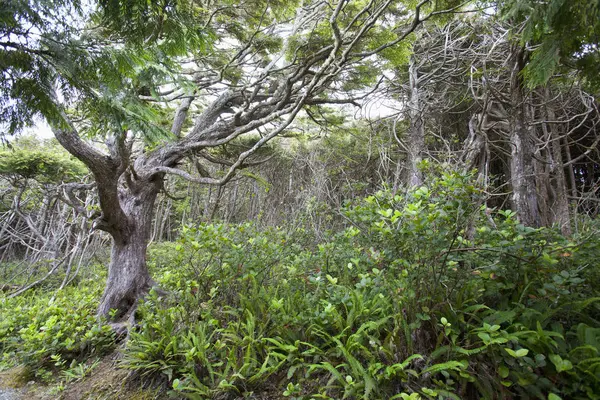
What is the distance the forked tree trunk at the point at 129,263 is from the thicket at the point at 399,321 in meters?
0.69

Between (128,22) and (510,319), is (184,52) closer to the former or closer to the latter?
(128,22)

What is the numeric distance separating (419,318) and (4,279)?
31.4 feet

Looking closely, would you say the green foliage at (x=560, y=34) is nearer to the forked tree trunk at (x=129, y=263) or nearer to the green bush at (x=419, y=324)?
the green bush at (x=419, y=324)

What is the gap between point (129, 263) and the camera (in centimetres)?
404

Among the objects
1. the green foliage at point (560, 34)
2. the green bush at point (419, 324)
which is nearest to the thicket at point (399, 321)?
the green bush at point (419, 324)

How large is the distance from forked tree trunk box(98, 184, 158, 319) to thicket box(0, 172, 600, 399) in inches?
27.1

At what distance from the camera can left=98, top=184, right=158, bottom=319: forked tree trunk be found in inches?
152

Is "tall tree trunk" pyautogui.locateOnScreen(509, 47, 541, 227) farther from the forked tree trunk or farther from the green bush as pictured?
the forked tree trunk

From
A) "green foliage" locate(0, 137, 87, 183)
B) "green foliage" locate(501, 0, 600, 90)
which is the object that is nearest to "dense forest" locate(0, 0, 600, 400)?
"green foliage" locate(501, 0, 600, 90)

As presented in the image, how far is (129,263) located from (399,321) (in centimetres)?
375

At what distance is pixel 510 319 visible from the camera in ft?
5.67

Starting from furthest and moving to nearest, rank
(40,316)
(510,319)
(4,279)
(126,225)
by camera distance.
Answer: (4,279) → (126,225) → (40,316) → (510,319)

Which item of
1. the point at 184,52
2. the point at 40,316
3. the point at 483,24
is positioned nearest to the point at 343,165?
the point at 483,24

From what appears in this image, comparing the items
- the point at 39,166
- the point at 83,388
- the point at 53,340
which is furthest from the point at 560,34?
the point at 39,166
